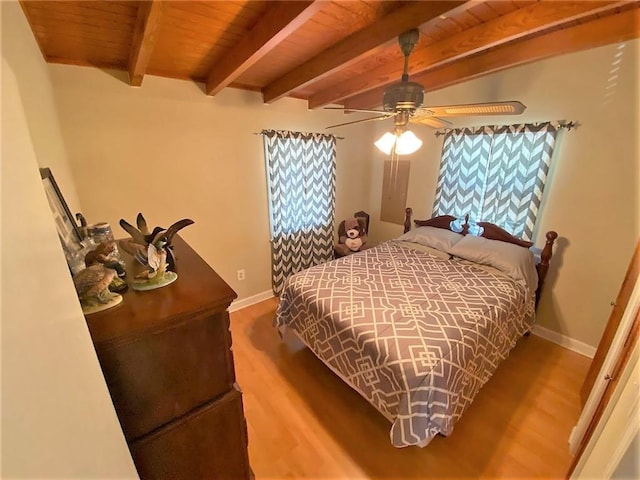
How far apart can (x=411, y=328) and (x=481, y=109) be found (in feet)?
4.21

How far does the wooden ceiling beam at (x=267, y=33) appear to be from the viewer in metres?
1.21

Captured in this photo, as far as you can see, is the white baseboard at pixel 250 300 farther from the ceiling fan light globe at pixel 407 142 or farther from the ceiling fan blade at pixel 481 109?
the ceiling fan blade at pixel 481 109

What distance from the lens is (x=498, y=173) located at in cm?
248

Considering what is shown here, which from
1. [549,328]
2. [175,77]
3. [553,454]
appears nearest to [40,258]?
[175,77]

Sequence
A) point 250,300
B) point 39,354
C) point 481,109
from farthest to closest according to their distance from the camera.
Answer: point 250,300, point 481,109, point 39,354

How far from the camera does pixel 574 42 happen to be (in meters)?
1.84

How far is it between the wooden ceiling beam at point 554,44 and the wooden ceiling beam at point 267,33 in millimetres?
1625

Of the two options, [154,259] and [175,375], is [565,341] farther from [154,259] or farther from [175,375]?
[154,259]

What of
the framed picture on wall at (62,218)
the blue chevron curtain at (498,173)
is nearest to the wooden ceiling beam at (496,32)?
the blue chevron curtain at (498,173)

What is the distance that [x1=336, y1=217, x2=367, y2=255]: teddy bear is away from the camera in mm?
3330

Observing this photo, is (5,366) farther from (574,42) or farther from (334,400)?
(574,42)

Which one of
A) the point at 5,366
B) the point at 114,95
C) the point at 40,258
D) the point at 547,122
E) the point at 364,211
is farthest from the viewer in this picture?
the point at 364,211

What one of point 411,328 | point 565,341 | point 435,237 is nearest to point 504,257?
point 435,237

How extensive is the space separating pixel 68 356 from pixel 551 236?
2942mm
